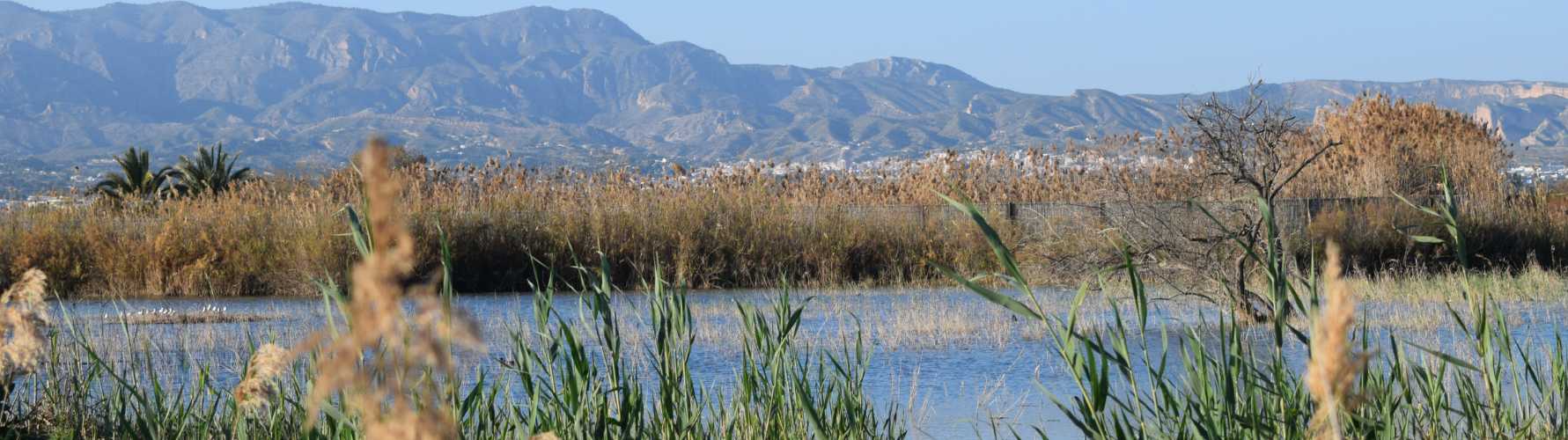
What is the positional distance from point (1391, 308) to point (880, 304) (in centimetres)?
481

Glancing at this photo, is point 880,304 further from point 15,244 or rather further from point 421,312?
point 421,312

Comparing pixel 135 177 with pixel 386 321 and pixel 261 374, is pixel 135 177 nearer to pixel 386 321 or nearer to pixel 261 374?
pixel 261 374

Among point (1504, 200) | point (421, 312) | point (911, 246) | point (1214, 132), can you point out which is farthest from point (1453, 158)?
point (421, 312)

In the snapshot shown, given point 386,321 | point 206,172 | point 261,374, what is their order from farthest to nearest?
point 206,172, point 261,374, point 386,321

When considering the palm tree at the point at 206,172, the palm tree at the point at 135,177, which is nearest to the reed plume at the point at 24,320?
the palm tree at the point at 206,172

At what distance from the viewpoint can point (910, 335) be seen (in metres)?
12.2

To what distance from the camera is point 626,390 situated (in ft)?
13.0

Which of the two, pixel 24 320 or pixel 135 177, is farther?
pixel 135 177

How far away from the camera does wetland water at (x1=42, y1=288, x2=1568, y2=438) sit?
8664 mm

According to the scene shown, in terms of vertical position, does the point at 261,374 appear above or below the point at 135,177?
above

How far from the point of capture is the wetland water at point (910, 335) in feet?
28.4

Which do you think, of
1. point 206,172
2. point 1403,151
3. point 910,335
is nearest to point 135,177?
point 206,172

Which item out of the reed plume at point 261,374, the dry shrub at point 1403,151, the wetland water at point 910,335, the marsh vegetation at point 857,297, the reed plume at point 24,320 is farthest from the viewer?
the dry shrub at point 1403,151

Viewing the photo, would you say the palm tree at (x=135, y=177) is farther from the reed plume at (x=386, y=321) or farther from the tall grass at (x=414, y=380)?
the reed plume at (x=386, y=321)
